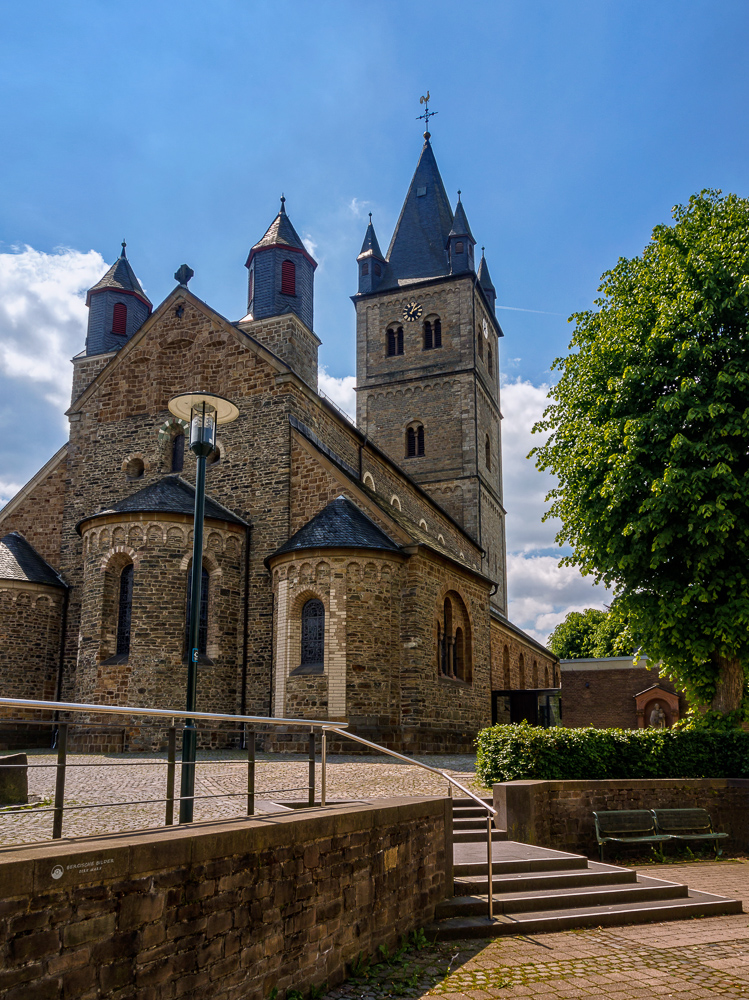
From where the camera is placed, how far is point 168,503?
66.4 feet

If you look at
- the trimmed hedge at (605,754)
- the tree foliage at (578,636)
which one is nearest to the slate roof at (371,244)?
the tree foliage at (578,636)

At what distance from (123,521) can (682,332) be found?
13555 mm

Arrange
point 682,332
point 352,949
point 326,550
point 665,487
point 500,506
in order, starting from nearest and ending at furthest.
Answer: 1. point 352,949
2. point 665,487
3. point 682,332
4. point 326,550
5. point 500,506

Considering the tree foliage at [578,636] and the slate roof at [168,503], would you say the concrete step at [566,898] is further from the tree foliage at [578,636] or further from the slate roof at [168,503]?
the tree foliage at [578,636]

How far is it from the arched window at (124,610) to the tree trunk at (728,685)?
13.6 m

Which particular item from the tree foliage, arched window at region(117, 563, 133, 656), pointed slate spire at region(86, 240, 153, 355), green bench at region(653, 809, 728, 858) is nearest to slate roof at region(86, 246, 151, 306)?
pointed slate spire at region(86, 240, 153, 355)

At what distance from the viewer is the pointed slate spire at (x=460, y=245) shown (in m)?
45.2

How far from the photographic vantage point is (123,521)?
20.0 m

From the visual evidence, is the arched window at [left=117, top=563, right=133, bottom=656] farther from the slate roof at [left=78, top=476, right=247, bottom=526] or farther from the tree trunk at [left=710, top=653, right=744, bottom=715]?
the tree trunk at [left=710, top=653, right=744, bottom=715]

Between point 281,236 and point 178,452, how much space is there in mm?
8674

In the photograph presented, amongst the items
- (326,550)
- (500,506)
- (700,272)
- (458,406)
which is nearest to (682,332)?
(700,272)

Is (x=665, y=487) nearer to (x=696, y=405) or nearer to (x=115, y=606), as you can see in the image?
(x=696, y=405)

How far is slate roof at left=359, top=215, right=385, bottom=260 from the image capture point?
49062 mm

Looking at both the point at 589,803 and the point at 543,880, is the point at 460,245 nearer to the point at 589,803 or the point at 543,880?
the point at 589,803
